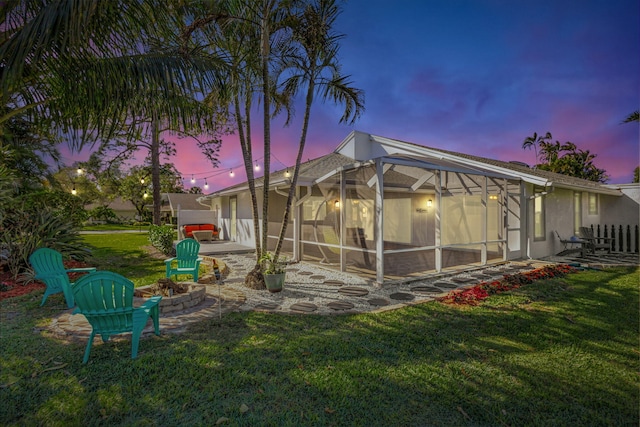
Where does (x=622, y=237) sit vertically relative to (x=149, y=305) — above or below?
above

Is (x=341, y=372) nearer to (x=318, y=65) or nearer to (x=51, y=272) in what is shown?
(x=51, y=272)

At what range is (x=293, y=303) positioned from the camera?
6062mm

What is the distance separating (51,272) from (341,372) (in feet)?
19.8

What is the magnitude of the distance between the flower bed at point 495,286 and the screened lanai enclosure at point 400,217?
1629 millimetres

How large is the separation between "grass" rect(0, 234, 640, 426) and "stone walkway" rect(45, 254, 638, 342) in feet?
1.15

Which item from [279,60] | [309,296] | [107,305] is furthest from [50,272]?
[279,60]

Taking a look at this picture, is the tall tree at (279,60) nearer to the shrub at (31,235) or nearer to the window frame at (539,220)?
the shrub at (31,235)

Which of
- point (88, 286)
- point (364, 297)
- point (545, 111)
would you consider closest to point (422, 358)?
point (364, 297)

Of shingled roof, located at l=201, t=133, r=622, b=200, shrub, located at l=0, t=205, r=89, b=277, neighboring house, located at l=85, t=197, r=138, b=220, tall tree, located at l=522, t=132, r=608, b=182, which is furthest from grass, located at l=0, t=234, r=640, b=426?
neighboring house, located at l=85, t=197, r=138, b=220

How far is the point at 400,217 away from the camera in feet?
43.0

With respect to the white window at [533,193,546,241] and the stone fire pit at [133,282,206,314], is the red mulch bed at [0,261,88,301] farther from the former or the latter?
the white window at [533,193,546,241]

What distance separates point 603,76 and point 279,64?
14.1 metres

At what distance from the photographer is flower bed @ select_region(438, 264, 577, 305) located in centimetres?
607

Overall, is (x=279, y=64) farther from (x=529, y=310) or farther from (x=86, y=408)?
(x=529, y=310)
